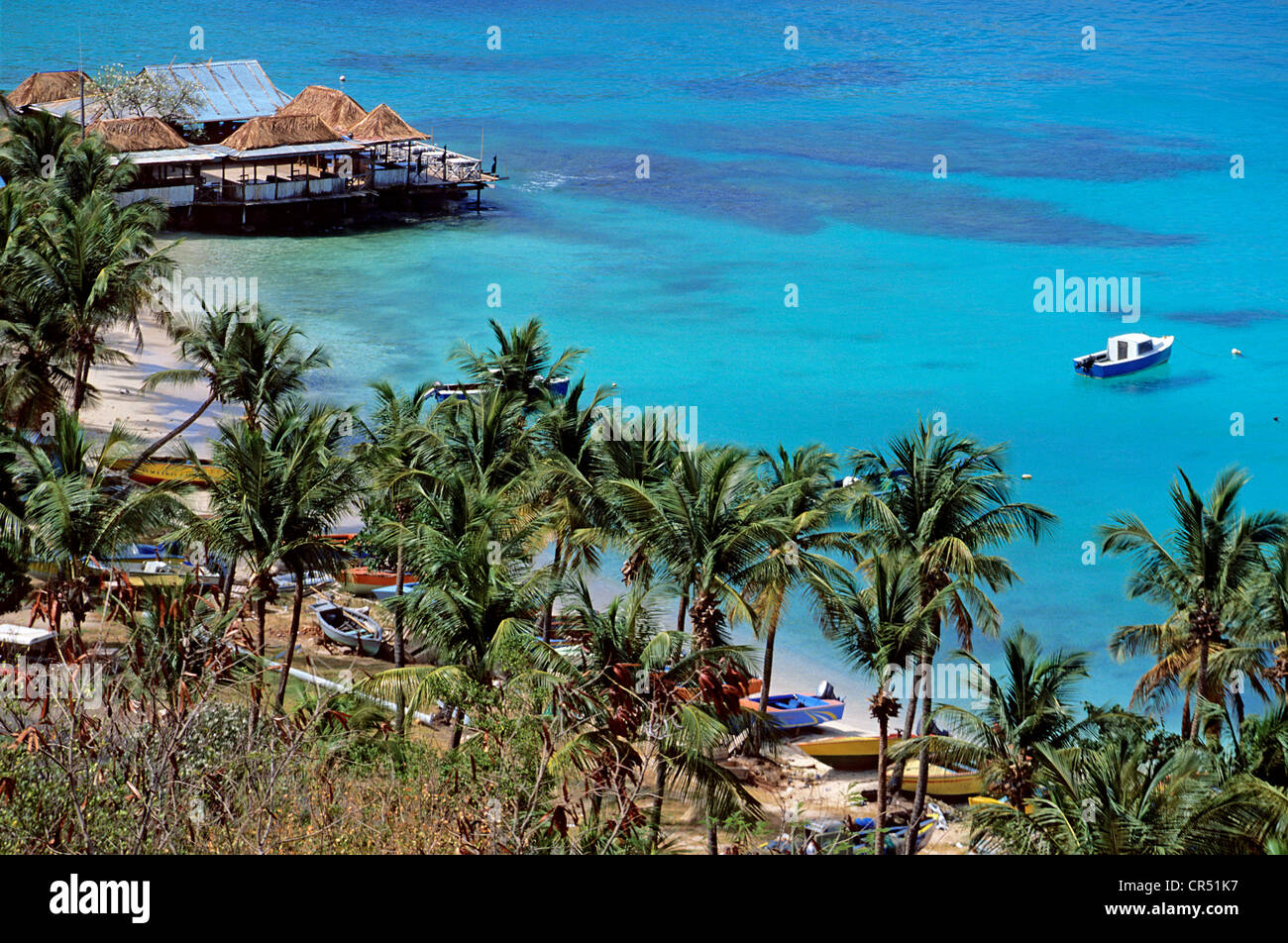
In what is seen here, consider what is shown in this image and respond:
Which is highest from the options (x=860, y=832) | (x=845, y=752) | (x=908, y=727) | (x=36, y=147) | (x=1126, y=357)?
(x=36, y=147)

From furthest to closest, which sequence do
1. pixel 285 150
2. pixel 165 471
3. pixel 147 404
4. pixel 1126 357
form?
1. pixel 285 150
2. pixel 1126 357
3. pixel 147 404
4. pixel 165 471

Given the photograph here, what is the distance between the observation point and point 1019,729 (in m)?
18.5

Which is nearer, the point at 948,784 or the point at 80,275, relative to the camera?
the point at 948,784

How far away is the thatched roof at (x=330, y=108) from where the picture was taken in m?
63.3

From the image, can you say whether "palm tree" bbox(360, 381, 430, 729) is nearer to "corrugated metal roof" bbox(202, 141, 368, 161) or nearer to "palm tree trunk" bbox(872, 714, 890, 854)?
"palm tree trunk" bbox(872, 714, 890, 854)

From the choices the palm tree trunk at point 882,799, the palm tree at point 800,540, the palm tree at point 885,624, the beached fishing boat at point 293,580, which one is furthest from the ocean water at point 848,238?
the palm tree at point 885,624

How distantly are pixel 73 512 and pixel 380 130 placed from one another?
45008mm

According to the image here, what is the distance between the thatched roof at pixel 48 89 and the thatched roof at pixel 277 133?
6911mm

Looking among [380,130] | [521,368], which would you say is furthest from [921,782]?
[380,130]

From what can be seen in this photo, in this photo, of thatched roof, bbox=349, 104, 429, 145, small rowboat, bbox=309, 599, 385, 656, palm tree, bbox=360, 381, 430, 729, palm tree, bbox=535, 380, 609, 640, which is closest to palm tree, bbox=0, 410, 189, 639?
palm tree, bbox=360, 381, 430, 729

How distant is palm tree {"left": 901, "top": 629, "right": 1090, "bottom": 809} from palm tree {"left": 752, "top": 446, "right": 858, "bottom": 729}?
10.3ft

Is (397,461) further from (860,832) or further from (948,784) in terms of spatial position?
(948,784)
